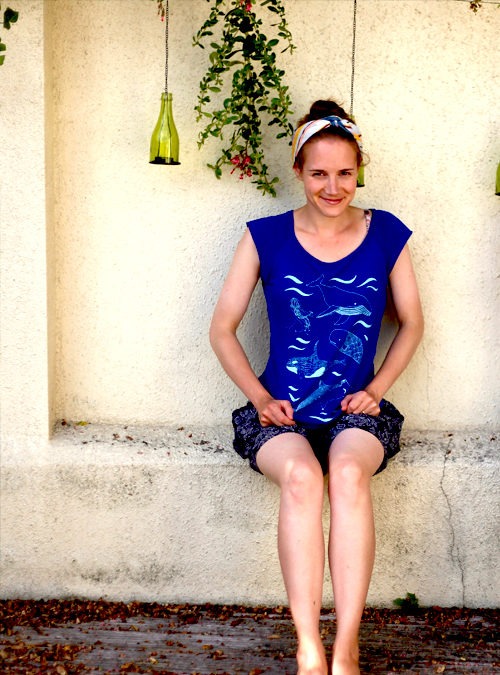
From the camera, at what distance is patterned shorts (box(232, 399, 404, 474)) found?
2.82 metres

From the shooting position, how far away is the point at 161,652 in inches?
110

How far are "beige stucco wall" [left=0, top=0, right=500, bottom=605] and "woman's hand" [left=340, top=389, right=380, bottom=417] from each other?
1.13 ft

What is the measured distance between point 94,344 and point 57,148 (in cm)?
74

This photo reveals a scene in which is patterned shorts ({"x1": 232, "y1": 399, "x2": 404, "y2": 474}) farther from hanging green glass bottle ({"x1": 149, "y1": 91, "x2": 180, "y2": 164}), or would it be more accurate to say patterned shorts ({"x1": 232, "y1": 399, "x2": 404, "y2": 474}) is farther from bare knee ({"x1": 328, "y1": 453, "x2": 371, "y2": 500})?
hanging green glass bottle ({"x1": 149, "y1": 91, "x2": 180, "y2": 164})

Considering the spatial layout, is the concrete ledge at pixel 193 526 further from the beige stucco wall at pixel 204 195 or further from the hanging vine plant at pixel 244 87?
the hanging vine plant at pixel 244 87

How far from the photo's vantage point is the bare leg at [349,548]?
2.43m

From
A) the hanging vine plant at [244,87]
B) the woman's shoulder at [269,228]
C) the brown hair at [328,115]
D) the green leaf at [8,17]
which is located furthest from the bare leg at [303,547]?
the green leaf at [8,17]

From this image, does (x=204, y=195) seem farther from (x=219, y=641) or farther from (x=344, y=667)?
(x=344, y=667)

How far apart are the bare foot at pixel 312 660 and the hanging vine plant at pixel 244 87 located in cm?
158

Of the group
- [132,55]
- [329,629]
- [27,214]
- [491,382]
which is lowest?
[329,629]

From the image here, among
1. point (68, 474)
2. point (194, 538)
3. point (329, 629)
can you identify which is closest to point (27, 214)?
point (68, 474)

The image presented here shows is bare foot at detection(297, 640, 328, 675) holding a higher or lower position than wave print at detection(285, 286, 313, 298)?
lower

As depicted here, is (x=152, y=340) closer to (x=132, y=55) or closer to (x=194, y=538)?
(x=194, y=538)

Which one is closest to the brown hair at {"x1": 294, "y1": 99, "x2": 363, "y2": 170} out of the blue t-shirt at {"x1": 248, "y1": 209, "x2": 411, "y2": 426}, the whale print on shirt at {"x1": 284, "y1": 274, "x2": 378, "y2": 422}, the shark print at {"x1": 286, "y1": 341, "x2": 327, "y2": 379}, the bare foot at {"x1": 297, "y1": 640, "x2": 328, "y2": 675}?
the blue t-shirt at {"x1": 248, "y1": 209, "x2": 411, "y2": 426}
